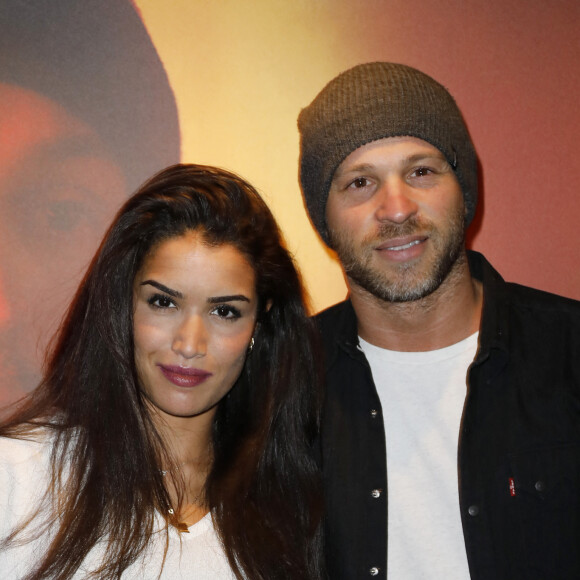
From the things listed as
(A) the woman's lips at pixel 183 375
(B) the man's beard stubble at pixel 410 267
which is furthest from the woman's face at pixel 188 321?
(B) the man's beard stubble at pixel 410 267

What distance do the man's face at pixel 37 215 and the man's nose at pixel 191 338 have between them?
2.41 ft

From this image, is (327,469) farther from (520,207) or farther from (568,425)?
(520,207)

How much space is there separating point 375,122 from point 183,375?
81 cm

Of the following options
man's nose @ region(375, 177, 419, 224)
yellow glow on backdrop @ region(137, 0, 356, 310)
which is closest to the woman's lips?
man's nose @ region(375, 177, 419, 224)

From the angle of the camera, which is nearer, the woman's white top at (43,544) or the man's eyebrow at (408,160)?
the woman's white top at (43,544)

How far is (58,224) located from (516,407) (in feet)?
4.67

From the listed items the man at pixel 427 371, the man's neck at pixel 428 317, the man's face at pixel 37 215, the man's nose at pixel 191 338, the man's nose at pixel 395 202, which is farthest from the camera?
the man's face at pixel 37 215

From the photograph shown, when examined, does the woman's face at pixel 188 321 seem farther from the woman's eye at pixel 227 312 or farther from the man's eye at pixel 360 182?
the man's eye at pixel 360 182

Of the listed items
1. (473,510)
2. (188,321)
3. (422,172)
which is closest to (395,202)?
(422,172)

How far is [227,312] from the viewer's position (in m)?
1.57

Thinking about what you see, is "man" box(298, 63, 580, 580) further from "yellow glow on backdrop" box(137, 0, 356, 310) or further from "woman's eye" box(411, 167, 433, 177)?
"yellow glow on backdrop" box(137, 0, 356, 310)

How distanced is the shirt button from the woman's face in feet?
2.11

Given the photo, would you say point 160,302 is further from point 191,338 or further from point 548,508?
point 548,508

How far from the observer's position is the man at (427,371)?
1.59m
